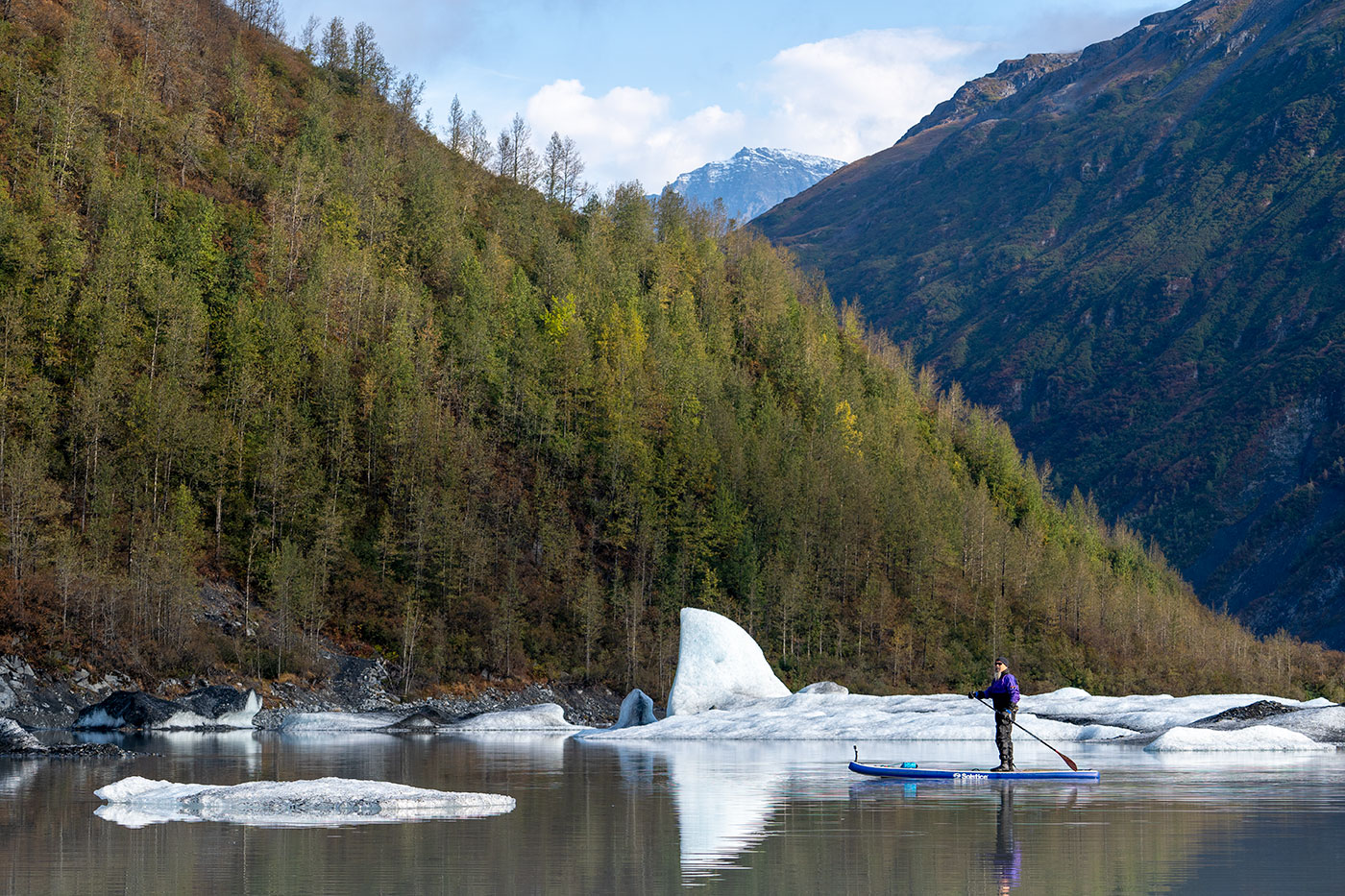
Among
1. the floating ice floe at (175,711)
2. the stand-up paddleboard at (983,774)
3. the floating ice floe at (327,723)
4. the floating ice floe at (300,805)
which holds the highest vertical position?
the floating ice floe at (300,805)

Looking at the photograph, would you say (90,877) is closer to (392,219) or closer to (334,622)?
(334,622)

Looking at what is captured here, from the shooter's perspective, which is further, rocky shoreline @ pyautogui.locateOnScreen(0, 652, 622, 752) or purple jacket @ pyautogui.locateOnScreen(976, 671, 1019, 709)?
rocky shoreline @ pyautogui.locateOnScreen(0, 652, 622, 752)

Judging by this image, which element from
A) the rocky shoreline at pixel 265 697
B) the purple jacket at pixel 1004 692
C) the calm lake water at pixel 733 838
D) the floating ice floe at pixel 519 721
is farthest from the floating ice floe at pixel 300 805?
the floating ice floe at pixel 519 721

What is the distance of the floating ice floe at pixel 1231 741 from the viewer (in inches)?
1837

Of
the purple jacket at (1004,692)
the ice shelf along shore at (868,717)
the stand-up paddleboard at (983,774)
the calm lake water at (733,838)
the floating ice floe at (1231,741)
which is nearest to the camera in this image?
the calm lake water at (733,838)

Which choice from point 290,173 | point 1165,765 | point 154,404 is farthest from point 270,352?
point 1165,765

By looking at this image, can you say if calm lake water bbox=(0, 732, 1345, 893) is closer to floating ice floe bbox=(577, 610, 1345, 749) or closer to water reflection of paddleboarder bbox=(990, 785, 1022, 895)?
water reflection of paddleboarder bbox=(990, 785, 1022, 895)

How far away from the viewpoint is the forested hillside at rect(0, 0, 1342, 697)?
277 feet

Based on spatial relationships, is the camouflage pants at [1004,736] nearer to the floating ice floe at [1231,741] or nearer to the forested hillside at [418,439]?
the floating ice floe at [1231,741]

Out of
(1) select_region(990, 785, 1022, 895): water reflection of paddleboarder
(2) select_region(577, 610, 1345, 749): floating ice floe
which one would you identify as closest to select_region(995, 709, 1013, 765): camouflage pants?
(1) select_region(990, 785, 1022, 895): water reflection of paddleboarder

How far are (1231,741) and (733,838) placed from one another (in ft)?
113

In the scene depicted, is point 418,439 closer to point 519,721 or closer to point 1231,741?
point 519,721

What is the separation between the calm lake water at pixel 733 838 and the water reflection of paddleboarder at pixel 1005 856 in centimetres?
6

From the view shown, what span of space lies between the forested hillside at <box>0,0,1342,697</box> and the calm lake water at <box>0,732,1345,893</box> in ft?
161
